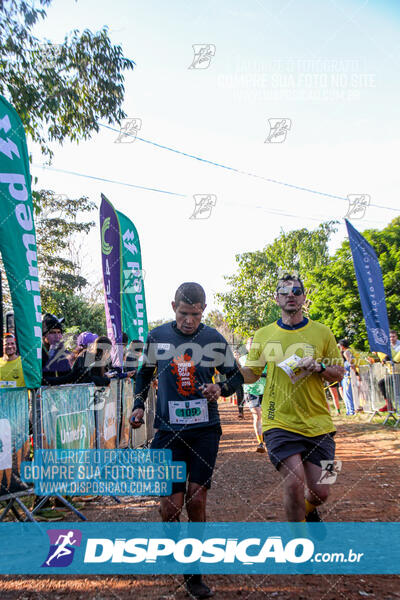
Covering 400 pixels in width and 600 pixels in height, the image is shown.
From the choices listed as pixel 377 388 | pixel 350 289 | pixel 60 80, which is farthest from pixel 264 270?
pixel 60 80

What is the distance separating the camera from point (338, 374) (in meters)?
4.05

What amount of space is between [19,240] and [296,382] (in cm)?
315

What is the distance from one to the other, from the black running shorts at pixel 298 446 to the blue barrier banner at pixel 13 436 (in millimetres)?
2353

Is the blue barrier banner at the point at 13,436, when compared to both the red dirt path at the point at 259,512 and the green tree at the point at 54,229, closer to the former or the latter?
the red dirt path at the point at 259,512

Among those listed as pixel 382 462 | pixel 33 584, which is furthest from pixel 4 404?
pixel 382 462

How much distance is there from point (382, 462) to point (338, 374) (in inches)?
189

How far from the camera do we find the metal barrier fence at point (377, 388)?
1185 cm

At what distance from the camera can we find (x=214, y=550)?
404 centimetres

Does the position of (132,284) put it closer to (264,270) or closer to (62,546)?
(62,546)

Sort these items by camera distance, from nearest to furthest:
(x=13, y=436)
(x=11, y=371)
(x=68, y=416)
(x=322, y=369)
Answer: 1. (x=322, y=369)
2. (x=13, y=436)
3. (x=68, y=416)
4. (x=11, y=371)

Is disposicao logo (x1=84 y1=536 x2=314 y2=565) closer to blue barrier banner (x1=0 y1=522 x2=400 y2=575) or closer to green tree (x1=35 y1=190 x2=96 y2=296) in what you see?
blue barrier banner (x1=0 y1=522 x2=400 y2=575)

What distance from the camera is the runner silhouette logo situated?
4143 mm

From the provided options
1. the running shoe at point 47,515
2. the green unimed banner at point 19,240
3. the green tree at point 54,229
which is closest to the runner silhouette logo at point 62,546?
the running shoe at point 47,515

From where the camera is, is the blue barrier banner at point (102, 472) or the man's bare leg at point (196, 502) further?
the blue barrier banner at point (102, 472)
